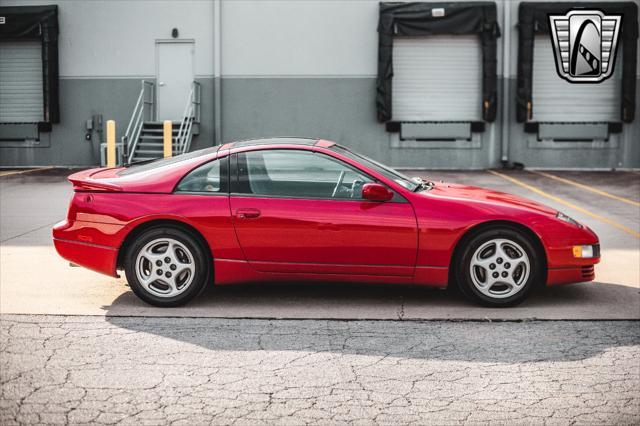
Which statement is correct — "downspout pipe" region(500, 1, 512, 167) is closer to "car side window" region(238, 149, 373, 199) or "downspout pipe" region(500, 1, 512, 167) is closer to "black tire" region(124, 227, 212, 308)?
"car side window" region(238, 149, 373, 199)

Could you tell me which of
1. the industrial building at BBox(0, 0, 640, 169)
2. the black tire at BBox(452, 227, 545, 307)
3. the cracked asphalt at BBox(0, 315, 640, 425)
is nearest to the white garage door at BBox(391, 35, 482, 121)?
the industrial building at BBox(0, 0, 640, 169)

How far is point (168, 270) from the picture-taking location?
6.73 meters

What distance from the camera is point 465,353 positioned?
5.57m

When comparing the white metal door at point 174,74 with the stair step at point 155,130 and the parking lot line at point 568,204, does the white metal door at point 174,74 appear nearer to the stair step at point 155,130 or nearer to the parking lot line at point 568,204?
the stair step at point 155,130

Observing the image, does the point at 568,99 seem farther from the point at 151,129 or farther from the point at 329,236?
the point at 329,236

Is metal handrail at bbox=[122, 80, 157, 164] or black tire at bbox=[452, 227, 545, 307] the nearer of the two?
black tire at bbox=[452, 227, 545, 307]

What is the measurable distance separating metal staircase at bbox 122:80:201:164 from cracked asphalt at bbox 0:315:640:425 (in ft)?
50.4

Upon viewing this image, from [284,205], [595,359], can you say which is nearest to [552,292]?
[595,359]

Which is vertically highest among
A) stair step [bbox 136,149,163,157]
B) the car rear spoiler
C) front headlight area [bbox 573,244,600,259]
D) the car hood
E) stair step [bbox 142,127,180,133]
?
stair step [bbox 142,127,180,133]

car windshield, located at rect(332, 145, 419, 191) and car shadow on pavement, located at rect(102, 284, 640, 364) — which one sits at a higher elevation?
car windshield, located at rect(332, 145, 419, 191)

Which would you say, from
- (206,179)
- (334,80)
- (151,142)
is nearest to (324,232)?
(206,179)

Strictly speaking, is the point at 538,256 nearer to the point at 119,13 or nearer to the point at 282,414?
the point at 282,414

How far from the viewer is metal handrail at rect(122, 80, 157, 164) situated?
21781 mm

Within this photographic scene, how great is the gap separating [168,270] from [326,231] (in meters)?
1.31
